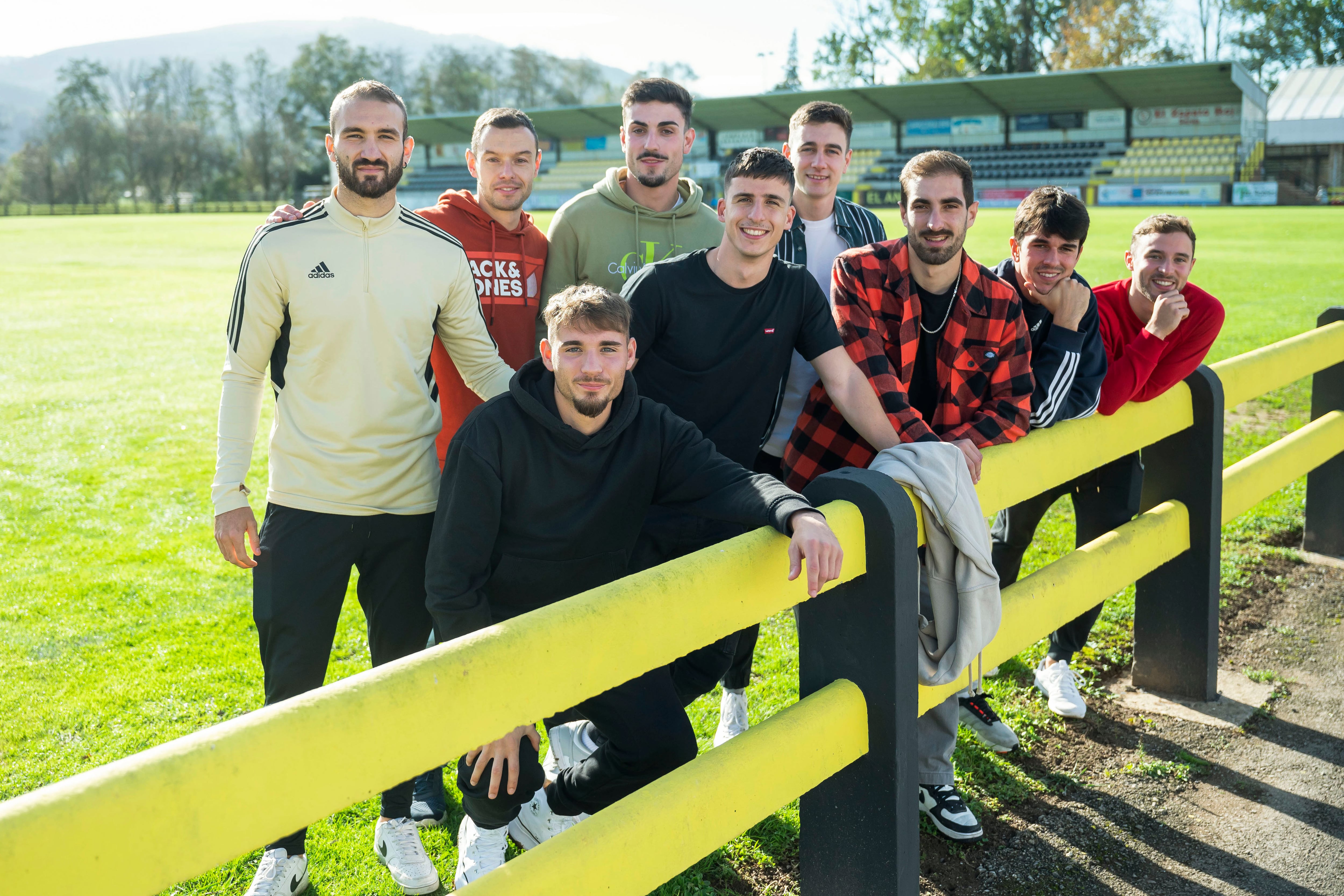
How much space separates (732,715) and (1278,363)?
2.64 meters

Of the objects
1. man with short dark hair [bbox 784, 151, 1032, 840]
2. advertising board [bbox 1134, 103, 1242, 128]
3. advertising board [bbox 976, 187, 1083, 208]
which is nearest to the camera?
man with short dark hair [bbox 784, 151, 1032, 840]

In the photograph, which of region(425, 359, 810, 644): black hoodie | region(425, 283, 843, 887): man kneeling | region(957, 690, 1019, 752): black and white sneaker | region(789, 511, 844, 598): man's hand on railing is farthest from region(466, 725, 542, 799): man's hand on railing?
region(957, 690, 1019, 752): black and white sneaker

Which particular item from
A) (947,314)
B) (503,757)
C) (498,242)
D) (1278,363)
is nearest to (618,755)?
(503,757)

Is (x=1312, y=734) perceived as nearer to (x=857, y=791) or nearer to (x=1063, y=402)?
(x=1063, y=402)

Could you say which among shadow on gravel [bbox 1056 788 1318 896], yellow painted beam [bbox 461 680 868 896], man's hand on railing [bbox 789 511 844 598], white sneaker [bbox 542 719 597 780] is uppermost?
man's hand on railing [bbox 789 511 844 598]

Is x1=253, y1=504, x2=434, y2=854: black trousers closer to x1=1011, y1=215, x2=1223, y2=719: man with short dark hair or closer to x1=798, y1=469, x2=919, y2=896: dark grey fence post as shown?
x1=798, y1=469, x2=919, y2=896: dark grey fence post

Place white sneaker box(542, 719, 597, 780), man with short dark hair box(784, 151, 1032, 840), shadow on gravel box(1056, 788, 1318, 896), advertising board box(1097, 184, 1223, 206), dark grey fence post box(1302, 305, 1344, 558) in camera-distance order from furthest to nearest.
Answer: advertising board box(1097, 184, 1223, 206) < dark grey fence post box(1302, 305, 1344, 558) < white sneaker box(542, 719, 597, 780) < man with short dark hair box(784, 151, 1032, 840) < shadow on gravel box(1056, 788, 1318, 896)

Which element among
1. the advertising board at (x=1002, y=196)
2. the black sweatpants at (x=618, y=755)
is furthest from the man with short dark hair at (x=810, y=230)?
the advertising board at (x=1002, y=196)

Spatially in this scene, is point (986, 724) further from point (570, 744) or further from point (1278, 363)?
point (1278, 363)

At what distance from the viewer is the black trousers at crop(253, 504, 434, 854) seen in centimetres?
293

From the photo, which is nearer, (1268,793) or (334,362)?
Result: (334,362)

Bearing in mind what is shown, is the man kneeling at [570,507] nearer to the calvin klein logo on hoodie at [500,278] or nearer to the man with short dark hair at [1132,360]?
the calvin klein logo on hoodie at [500,278]

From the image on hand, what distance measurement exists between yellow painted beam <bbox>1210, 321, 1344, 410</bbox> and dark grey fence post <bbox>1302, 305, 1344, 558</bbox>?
1.62ft

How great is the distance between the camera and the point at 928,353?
3.33m
